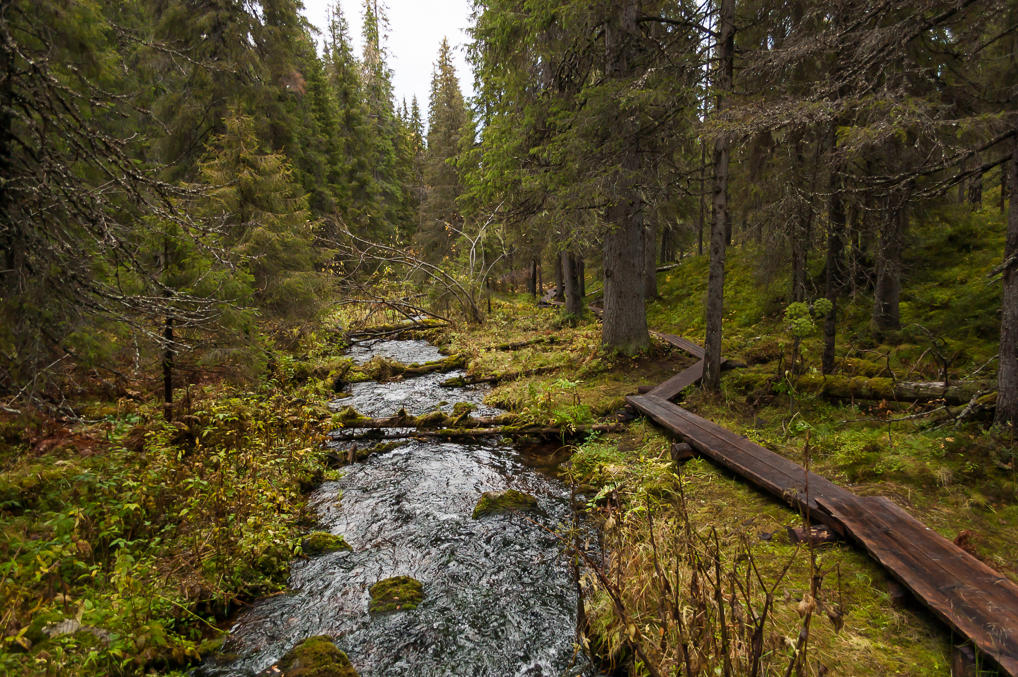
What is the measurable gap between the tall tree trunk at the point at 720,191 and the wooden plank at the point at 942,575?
4.31m

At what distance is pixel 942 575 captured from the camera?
11.7 ft

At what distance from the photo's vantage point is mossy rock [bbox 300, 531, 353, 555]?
5.46 metres

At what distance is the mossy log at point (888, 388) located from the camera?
6.38 m

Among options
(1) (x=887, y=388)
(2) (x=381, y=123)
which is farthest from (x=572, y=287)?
(2) (x=381, y=123)

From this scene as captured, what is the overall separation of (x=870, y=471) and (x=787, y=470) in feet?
3.68

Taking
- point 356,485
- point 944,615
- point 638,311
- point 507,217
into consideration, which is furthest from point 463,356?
point 944,615

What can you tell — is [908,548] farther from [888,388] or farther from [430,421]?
[430,421]

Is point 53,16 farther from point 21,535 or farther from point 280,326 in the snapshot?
point 280,326

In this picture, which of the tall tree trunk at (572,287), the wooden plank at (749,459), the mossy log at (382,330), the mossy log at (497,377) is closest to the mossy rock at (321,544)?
the wooden plank at (749,459)

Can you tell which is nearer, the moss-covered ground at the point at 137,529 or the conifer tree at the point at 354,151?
the moss-covered ground at the point at 137,529

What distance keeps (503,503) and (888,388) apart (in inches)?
254

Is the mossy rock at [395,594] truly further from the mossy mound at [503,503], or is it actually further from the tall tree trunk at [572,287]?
the tall tree trunk at [572,287]

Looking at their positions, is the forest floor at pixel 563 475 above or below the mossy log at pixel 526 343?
below

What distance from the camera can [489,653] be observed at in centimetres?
396
